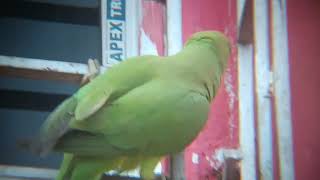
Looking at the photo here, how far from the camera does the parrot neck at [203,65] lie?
244cm

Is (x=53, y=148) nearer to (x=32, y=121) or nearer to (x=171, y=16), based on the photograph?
(x=171, y=16)

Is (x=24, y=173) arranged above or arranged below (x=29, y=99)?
below

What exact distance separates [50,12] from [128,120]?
1.11m

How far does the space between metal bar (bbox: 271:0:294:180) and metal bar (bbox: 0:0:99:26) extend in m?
0.97

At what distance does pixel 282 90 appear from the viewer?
245 centimetres

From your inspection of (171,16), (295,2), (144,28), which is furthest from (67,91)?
(295,2)

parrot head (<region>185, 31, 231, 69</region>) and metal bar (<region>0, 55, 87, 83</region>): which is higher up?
parrot head (<region>185, 31, 231, 69</region>)

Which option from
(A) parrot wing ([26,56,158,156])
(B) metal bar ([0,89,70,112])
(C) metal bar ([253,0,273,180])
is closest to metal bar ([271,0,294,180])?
(C) metal bar ([253,0,273,180])

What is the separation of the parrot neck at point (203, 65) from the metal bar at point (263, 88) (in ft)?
0.34

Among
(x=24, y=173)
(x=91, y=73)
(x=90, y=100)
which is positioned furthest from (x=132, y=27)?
(x=90, y=100)

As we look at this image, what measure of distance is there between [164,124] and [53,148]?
27 cm

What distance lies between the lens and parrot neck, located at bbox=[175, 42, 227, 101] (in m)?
2.44

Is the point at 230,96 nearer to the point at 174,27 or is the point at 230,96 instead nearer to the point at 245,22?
the point at 245,22

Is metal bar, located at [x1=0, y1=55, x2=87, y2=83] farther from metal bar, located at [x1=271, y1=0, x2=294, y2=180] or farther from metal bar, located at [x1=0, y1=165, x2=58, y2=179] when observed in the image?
metal bar, located at [x1=271, y1=0, x2=294, y2=180]
